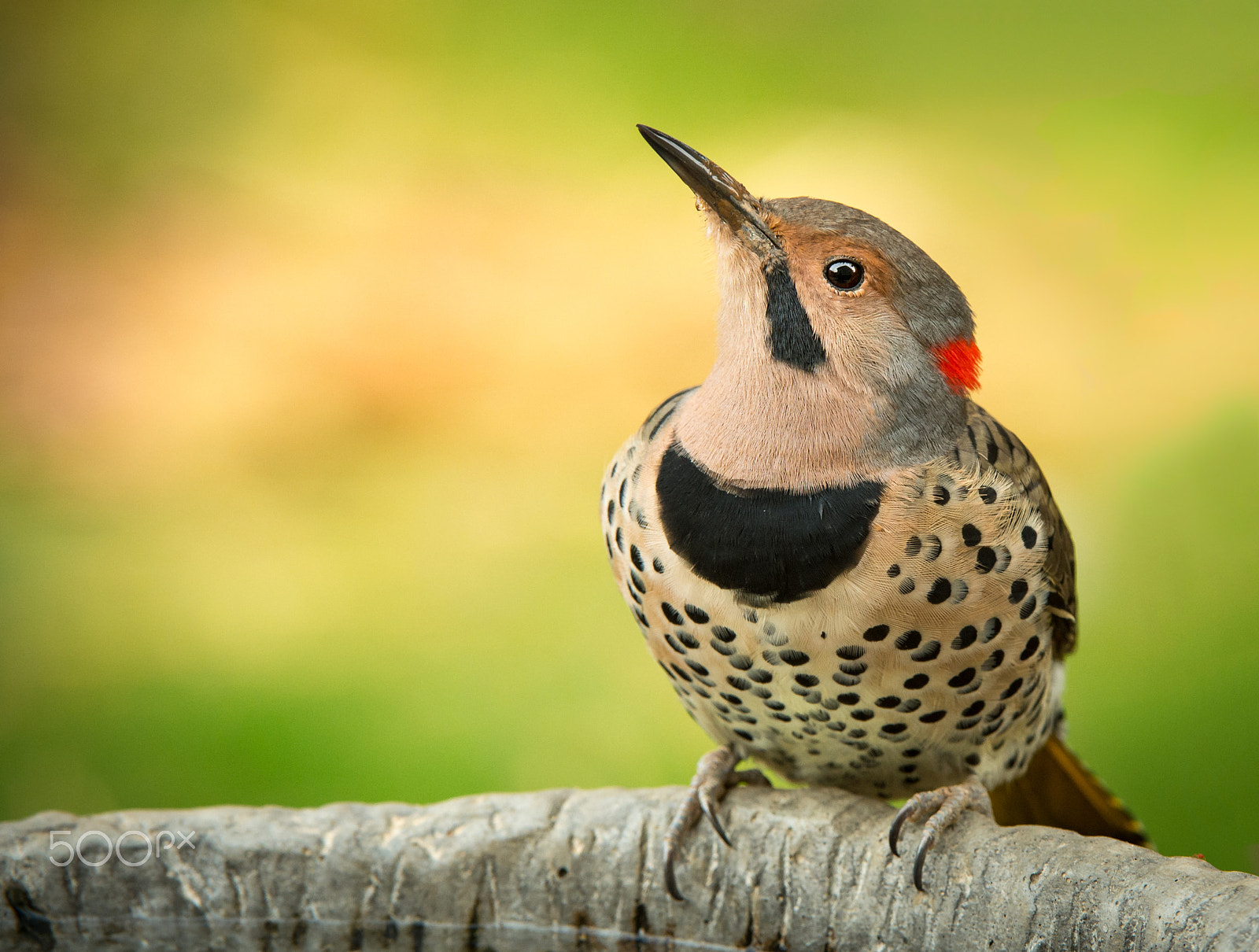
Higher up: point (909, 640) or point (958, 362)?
point (958, 362)

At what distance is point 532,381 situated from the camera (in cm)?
362

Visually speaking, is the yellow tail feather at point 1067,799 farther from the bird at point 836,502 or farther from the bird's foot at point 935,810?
the bird at point 836,502

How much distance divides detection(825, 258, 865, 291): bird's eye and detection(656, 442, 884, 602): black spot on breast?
26 cm

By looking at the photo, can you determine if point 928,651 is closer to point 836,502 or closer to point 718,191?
point 836,502

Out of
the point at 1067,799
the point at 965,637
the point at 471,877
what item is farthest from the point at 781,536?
the point at 1067,799

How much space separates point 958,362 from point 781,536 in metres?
0.37

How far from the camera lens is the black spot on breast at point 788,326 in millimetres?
1694

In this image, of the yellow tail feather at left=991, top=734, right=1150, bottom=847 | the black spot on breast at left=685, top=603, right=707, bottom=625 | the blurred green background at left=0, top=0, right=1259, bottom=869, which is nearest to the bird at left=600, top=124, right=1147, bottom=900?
the black spot on breast at left=685, top=603, right=707, bottom=625

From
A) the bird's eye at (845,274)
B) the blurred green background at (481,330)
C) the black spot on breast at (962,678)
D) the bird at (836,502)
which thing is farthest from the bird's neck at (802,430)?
the blurred green background at (481,330)

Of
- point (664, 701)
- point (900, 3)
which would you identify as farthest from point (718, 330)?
point (900, 3)

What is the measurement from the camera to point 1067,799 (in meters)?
2.26

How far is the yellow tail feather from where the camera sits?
2201mm

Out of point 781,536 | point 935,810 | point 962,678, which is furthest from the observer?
point 935,810

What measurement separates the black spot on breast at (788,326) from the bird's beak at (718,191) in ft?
0.13
